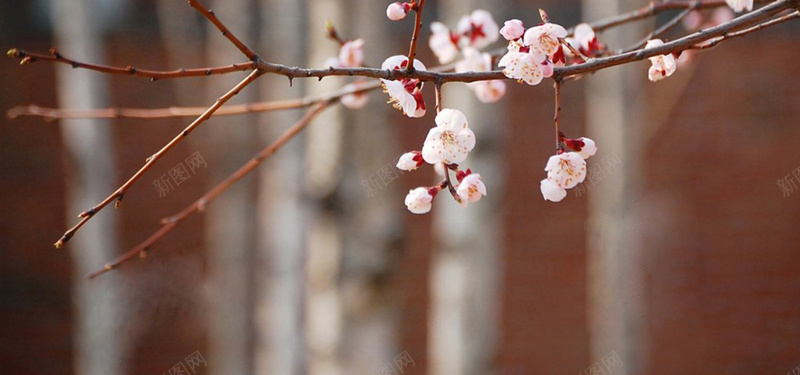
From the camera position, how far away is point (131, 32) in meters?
3.14

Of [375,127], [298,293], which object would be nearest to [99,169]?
[298,293]

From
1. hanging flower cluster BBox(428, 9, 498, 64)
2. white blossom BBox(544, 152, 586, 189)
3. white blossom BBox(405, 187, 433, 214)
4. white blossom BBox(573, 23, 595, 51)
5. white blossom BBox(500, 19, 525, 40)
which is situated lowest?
white blossom BBox(405, 187, 433, 214)

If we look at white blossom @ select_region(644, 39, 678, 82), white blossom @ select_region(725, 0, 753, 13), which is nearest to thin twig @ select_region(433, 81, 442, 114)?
white blossom @ select_region(644, 39, 678, 82)

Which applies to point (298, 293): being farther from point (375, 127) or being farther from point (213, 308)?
point (375, 127)

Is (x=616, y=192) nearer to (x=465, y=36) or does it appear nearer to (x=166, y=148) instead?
(x=465, y=36)

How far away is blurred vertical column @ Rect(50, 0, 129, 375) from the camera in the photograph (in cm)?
224

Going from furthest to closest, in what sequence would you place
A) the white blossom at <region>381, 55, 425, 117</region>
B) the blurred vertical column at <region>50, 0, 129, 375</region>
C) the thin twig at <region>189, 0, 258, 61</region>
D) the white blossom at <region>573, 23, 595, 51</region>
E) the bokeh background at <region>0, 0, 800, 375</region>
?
1. the bokeh background at <region>0, 0, 800, 375</region>
2. the blurred vertical column at <region>50, 0, 129, 375</region>
3. the white blossom at <region>573, 23, 595, 51</region>
4. the white blossom at <region>381, 55, 425, 117</region>
5. the thin twig at <region>189, 0, 258, 61</region>

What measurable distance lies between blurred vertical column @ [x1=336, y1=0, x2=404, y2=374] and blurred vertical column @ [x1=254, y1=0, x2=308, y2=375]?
194 millimetres

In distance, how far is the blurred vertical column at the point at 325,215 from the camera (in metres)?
1.88

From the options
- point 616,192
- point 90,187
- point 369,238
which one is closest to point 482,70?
point 369,238

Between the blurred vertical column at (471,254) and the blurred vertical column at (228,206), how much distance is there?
0.89 meters

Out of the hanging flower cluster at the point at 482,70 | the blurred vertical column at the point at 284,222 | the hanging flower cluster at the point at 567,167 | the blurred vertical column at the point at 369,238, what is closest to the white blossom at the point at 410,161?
the hanging flower cluster at the point at 567,167

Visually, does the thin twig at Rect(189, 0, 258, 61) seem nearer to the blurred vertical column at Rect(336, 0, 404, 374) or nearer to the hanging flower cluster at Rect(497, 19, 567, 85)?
the hanging flower cluster at Rect(497, 19, 567, 85)

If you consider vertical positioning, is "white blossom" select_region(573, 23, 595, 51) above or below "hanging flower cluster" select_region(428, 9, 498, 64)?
below
